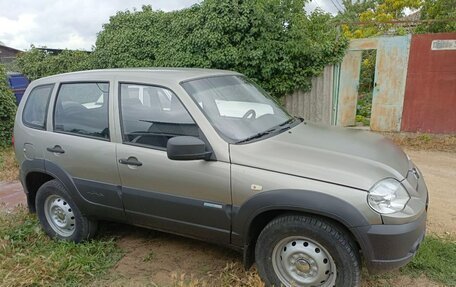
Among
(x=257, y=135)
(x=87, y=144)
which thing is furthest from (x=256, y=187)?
(x=87, y=144)

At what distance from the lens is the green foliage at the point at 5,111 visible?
8.32 meters

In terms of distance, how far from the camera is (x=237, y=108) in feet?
11.0

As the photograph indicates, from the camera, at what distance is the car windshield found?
3.02 m

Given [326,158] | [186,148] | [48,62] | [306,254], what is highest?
[48,62]

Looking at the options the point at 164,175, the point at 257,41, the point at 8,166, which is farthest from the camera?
the point at 257,41

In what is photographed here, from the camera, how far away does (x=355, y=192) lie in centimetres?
246

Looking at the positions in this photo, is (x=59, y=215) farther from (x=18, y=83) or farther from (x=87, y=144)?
(x=18, y=83)

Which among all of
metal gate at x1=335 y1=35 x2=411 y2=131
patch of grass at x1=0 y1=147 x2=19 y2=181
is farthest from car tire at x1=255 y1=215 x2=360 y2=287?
metal gate at x1=335 y1=35 x2=411 y2=131

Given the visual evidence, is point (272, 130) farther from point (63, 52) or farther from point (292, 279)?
point (63, 52)

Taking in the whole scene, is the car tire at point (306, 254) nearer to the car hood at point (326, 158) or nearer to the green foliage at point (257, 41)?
the car hood at point (326, 158)

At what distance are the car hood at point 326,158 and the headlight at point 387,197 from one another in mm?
47

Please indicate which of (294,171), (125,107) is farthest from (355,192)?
(125,107)

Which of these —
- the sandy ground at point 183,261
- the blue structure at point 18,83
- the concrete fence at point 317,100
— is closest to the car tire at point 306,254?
the sandy ground at point 183,261

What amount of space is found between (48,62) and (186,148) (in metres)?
11.0
